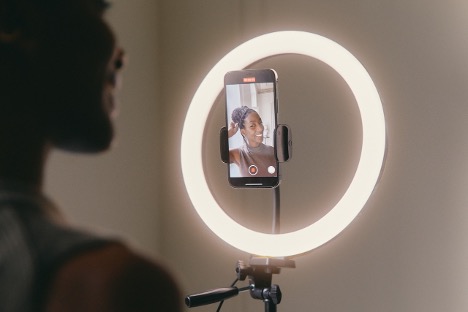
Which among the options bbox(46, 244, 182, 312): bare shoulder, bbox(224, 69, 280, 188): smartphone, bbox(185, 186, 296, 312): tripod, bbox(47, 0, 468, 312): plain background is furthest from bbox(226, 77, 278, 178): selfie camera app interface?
bbox(46, 244, 182, 312): bare shoulder

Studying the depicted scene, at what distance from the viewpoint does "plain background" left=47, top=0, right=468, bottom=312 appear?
1133 millimetres

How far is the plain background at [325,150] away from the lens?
113 cm

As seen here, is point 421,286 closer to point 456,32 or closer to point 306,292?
point 306,292

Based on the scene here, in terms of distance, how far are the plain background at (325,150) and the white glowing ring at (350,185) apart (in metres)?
0.22

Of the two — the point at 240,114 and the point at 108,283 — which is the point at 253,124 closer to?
the point at 240,114

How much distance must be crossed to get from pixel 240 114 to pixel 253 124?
3 centimetres

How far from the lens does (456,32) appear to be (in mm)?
1130

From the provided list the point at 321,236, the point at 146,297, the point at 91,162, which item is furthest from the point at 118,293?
the point at 91,162

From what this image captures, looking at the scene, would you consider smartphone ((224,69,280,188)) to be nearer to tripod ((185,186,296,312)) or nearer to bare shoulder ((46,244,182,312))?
tripod ((185,186,296,312))

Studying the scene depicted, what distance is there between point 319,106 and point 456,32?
281mm

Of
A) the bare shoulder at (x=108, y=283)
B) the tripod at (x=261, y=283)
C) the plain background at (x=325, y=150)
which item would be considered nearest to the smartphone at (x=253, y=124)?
the tripod at (x=261, y=283)

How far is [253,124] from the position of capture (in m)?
0.84

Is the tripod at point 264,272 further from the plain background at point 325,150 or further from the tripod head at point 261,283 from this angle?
the plain background at point 325,150

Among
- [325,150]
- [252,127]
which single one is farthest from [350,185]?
[325,150]
